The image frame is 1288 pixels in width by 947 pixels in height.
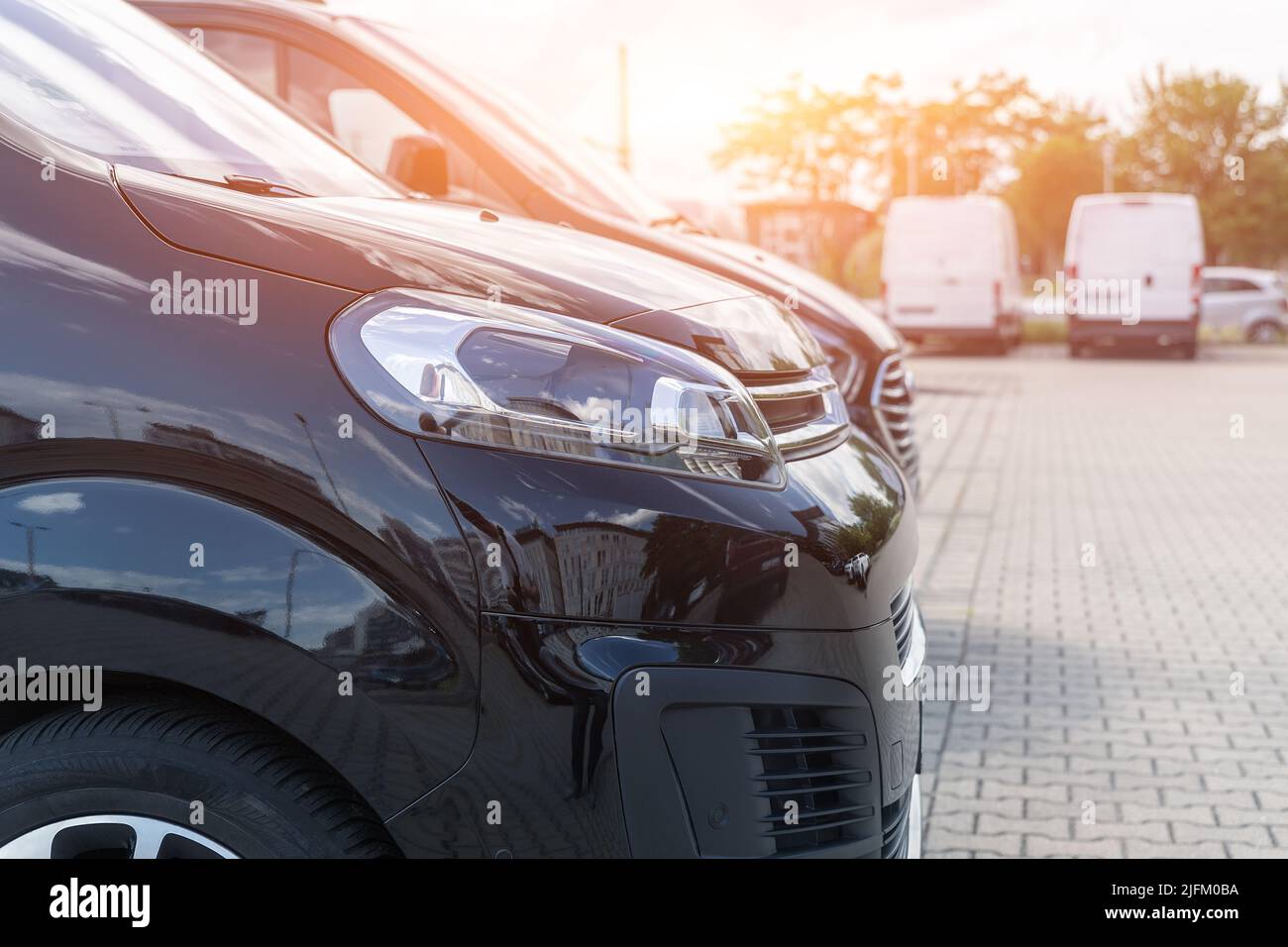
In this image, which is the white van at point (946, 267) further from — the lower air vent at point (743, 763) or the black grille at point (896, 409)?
the lower air vent at point (743, 763)

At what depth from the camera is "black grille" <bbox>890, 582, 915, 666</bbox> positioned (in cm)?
237

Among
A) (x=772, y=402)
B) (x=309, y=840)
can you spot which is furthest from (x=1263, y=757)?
(x=309, y=840)

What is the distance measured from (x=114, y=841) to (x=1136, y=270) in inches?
970

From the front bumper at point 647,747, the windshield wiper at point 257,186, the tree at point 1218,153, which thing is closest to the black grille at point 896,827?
the front bumper at point 647,747

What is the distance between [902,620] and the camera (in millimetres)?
2471

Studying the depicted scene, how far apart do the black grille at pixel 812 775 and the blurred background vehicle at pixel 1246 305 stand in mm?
29085

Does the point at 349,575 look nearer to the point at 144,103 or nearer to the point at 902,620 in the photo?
the point at 902,620

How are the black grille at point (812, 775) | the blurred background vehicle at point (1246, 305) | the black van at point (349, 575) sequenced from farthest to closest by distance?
the blurred background vehicle at point (1246, 305) < the black grille at point (812, 775) < the black van at point (349, 575)

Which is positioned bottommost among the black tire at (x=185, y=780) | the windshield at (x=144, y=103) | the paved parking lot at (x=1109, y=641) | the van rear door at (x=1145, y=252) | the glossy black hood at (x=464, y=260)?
the paved parking lot at (x=1109, y=641)

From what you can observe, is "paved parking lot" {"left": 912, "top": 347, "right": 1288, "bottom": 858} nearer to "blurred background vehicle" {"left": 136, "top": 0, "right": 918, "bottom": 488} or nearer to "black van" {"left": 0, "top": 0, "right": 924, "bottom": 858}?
"blurred background vehicle" {"left": 136, "top": 0, "right": 918, "bottom": 488}

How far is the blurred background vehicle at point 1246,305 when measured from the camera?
28.8m

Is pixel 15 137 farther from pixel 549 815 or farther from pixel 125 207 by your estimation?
pixel 549 815

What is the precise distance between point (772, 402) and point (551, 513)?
27.0 inches
